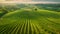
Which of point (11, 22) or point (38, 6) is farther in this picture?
point (38, 6)

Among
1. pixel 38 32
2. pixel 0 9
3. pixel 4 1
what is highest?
pixel 4 1

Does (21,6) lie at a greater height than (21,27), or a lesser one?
greater

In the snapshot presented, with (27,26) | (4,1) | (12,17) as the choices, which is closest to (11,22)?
(12,17)

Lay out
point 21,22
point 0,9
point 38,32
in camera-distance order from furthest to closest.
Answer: point 0,9 < point 21,22 < point 38,32

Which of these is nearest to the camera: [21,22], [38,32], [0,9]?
[38,32]

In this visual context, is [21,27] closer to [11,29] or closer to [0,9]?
[11,29]
